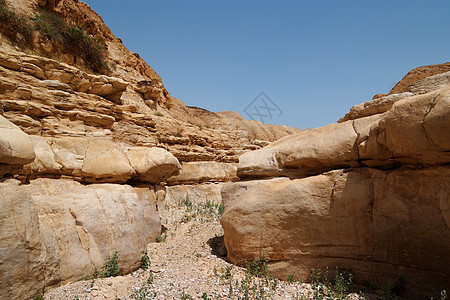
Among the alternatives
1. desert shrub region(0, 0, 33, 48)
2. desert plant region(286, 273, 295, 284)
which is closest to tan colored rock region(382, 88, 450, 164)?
desert plant region(286, 273, 295, 284)

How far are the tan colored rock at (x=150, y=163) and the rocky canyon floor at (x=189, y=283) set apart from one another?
6.90 feet

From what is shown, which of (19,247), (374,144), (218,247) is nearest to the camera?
(19,247)

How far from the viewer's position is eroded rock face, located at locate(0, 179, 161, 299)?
3574mm

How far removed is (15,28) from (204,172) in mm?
11821

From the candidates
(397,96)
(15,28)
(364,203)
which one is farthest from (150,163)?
(15,28)

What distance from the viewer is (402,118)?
3674mm

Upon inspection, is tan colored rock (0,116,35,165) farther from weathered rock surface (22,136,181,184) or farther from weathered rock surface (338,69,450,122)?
weathered rock surface (338,69,450,122)

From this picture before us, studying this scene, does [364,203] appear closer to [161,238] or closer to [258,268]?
[258,268]

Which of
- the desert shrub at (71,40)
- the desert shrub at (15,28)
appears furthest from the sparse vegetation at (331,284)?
the desert shrub at (71,40)

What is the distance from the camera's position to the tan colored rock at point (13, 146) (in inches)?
149

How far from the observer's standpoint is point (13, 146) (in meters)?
3.92

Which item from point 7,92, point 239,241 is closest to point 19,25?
point 7,92

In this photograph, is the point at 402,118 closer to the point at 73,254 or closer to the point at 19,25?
the point at 73,254

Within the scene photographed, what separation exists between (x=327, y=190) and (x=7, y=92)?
32.2ft
